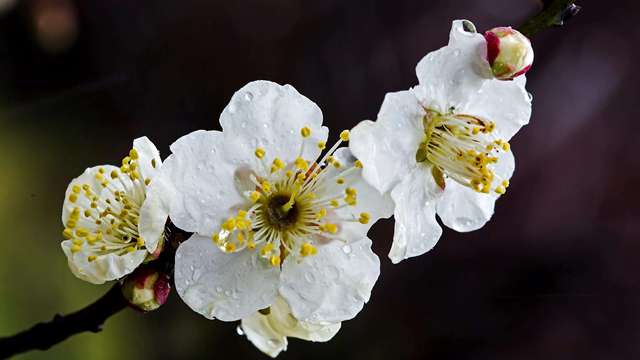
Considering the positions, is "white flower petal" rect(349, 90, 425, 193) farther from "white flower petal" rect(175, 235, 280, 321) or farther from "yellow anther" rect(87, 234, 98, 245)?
"yellow anther" rect(87, 234, 98, 245)

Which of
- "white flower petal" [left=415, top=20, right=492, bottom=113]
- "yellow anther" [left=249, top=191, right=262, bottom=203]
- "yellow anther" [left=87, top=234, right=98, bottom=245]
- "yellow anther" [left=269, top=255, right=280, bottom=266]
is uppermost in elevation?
"white flower petal" [left=415, top=20, right=492, bottom=113]

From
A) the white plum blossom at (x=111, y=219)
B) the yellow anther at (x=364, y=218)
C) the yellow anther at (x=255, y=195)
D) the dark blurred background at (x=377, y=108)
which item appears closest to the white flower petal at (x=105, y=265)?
the white plum blossom at (x=111, y=219)

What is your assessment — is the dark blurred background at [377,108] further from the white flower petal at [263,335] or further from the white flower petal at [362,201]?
the white flower petal at [362,201]

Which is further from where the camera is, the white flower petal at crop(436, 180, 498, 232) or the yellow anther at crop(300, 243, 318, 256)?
the white flower petal at crop(436, 180, 498, 232)

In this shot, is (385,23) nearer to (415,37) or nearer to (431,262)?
(415,37)

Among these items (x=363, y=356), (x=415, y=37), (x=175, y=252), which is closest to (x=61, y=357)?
(x=363, y=356)

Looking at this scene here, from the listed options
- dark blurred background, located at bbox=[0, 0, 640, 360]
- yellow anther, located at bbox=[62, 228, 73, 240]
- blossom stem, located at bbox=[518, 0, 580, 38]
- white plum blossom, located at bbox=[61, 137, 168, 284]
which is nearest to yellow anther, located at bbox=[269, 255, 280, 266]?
white plum blossom, located at bbox=[61, 137, 168, 284]
